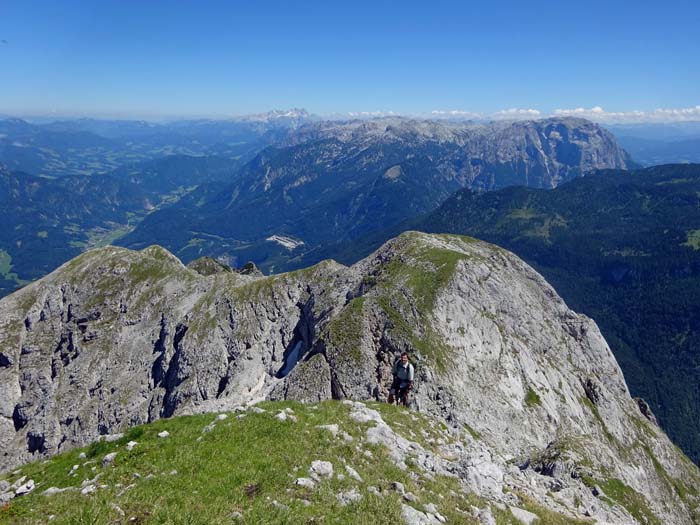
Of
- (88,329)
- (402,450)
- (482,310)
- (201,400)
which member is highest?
(402,450)

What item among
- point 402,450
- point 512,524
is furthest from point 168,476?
point 512,524

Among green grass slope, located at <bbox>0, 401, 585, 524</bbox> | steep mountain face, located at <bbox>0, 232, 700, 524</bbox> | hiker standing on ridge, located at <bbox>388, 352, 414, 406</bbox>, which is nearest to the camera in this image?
green grass slope, located at <bbox>0, 401, 585, 524</bbox>

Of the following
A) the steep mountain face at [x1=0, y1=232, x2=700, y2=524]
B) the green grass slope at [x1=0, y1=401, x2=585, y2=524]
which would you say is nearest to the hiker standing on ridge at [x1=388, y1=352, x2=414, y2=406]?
the green grass slope at [x1=0, y1=401, x2=585, y2=524]

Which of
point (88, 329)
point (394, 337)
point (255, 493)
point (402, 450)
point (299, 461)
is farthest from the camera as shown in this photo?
point (88, 329)

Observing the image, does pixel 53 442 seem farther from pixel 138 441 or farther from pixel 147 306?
pixel 138 441

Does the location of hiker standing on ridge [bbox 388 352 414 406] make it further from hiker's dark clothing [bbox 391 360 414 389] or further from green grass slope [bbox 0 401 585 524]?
green grass slope [bbox 0 401 585 524]

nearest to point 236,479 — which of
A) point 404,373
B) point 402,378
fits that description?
point 404,373

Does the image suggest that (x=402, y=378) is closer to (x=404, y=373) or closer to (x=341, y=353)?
(x=404, y=373)
